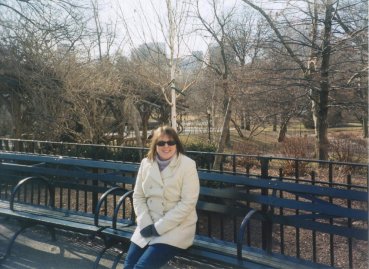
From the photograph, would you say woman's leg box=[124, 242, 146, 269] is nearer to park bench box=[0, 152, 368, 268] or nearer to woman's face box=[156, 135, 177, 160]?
park bench box=[0, 152, 368, 268]

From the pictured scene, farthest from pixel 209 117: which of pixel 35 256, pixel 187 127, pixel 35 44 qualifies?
pixel 35 256

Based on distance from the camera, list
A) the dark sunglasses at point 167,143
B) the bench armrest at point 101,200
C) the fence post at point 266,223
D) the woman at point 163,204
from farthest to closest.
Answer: the bench armrest at point 101,200, the fence post at point 266,223, the dark sunglasses at point 167,143, the woman at point 163,204

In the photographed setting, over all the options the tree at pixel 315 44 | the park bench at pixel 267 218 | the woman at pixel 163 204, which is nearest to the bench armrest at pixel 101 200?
the park bench at pixel 267 218

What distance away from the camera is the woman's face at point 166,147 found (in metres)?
3.40

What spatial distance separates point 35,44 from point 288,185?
964 cm

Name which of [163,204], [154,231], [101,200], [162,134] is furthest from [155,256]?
[101,200]

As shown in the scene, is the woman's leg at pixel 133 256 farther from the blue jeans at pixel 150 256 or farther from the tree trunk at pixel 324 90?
the tree trunk at pixel 324 90

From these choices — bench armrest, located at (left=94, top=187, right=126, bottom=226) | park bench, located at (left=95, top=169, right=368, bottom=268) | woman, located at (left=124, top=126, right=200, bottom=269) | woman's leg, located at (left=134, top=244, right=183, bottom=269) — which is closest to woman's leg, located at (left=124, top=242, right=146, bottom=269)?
woman, located at (left=124, top=126, right=200, bottom=269)

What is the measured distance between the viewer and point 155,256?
3074mm

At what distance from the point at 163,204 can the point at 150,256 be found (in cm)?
46

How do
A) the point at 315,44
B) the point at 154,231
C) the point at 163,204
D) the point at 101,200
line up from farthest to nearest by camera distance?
1. the point at 315,44
2. the point at 101,200
3. the point at 163,204
4. the point at 154,231

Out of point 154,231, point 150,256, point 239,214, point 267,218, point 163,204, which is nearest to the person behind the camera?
point 150,256

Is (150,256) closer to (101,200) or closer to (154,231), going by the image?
(154,231)

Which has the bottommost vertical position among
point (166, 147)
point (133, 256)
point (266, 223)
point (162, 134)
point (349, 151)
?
point (133, 256)
